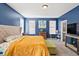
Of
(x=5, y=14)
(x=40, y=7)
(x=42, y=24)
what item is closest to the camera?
(x=5, y=14)

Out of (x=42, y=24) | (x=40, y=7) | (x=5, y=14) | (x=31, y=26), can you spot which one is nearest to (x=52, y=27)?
(x=42, y=24)

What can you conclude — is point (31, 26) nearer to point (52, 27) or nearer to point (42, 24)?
point (42, 24)

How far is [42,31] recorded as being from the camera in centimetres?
805

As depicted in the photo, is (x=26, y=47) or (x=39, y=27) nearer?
(x=26, y=47)

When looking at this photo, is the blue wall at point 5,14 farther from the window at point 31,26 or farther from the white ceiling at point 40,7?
the window at point 31,26

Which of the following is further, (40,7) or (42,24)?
(42,24)

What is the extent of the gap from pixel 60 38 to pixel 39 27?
180 centimetres

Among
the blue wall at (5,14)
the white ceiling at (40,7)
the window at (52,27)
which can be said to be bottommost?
the window at (52,27)

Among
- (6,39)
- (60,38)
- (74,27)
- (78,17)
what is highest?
(78,17)

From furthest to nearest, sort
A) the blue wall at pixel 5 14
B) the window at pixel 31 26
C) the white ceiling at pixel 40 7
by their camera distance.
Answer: the window at pixel 31 26
the white ceiling at pixel 40 7
the blue wall at pixel 5 14

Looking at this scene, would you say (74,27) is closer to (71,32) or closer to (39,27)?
(71,32)

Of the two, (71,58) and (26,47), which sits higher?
(71,58)

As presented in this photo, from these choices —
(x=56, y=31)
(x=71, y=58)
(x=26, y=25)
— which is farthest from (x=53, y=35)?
(x=71, y=58)

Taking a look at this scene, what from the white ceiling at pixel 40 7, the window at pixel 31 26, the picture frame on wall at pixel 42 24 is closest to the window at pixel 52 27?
the picture frame on wall at pixel 42 24
